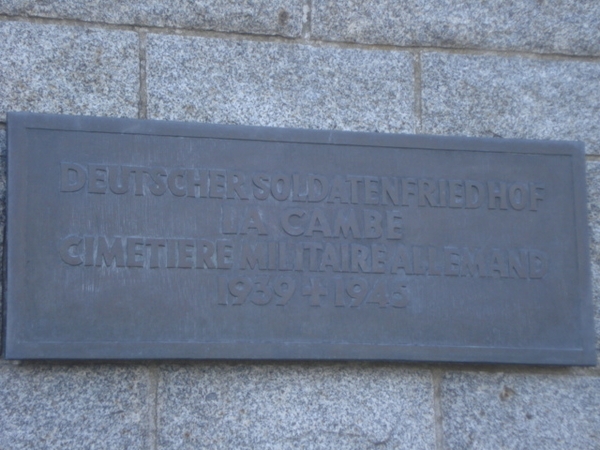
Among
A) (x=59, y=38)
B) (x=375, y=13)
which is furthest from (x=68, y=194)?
(x=375, y=13)

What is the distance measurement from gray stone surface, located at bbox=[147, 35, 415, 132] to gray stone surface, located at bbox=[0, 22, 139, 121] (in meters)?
0.11

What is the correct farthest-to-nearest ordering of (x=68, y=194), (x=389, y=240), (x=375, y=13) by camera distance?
(x=375, y=13), (x=389, y=240), (x=68, y=194)

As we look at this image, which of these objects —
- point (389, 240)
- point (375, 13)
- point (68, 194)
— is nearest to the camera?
point (68, 194)

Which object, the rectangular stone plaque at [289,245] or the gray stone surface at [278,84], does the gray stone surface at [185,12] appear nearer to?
the gray stone surface at [278,84]

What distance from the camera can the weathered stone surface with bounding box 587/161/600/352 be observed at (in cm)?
355

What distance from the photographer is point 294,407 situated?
128 inches

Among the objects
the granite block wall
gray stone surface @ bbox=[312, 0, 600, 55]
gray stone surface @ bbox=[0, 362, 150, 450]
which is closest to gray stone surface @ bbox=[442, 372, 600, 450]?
the granite block wall

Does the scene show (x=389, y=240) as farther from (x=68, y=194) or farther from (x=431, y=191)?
(x=68, y=194)

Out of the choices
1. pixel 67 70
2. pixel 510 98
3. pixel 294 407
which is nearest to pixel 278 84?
pixel 67 70

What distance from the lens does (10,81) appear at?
10.9 ft

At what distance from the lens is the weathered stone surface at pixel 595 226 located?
11.6ft

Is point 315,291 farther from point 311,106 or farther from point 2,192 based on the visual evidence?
point 2,192

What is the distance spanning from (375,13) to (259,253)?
117 cm

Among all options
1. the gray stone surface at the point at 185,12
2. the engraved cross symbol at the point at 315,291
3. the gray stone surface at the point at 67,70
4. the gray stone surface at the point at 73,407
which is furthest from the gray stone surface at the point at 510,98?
the gray stone surface at the point at 73,407
